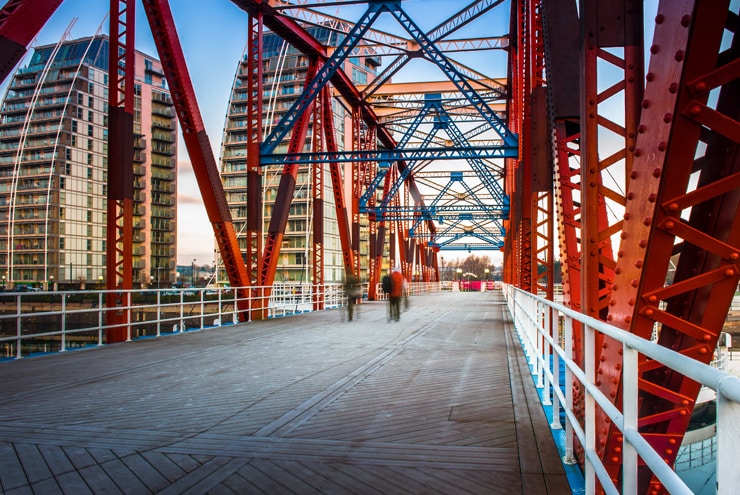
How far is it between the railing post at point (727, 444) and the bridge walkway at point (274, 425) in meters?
2.79

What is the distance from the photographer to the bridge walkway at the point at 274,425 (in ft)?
13.6

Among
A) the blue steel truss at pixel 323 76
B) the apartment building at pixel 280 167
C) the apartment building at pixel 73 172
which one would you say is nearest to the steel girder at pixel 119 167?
the blue steel truss at pixel 323 76

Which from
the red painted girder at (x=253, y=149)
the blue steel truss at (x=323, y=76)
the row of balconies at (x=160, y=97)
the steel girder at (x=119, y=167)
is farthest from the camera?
the row of balconies at (x=160, y=97)

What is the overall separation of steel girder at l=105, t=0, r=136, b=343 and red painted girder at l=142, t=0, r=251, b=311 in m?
1.05

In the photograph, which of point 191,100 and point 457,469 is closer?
point 457,469

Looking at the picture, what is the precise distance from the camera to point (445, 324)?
1847 cm

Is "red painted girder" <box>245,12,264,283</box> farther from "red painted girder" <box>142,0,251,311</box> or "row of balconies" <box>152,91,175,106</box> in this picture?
"row of balconies" <box>152,91,175,106</box>

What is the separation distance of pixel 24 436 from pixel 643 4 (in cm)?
599

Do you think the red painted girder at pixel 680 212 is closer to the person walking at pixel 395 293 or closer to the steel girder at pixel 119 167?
the steel girder at pixel 119 167

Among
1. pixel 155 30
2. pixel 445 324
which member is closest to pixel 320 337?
pixel 445 324

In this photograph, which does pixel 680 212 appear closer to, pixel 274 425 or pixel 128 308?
pixel 274 425

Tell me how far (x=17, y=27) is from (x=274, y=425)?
24.8 ft

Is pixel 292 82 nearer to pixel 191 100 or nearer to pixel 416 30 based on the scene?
pixel 416 30

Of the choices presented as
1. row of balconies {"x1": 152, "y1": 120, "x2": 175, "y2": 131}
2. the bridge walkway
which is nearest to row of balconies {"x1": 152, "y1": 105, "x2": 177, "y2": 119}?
row of balconies {"x1": 152, "y1": 120, "x2": 175, "y2": 131}
